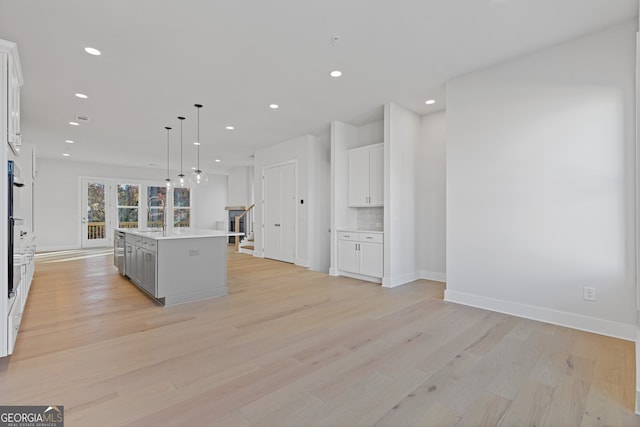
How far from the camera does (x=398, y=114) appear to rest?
4.73m

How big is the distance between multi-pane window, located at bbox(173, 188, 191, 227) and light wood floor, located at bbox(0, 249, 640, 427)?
755cm

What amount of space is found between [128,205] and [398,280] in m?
9.53

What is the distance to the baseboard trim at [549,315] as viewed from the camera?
2686mm

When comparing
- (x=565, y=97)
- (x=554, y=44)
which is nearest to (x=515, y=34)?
(x=554, y=44)

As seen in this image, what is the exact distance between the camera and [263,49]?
311 centimetres

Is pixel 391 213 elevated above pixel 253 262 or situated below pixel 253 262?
above

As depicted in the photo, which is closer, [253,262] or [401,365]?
[401,365]

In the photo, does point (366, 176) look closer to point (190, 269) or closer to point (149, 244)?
point (190, 269)

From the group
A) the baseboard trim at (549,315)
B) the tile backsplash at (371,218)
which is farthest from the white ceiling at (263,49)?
the baseboard trim at (549,315)

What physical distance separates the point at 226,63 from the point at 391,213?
9.83 ft

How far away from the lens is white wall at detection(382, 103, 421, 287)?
4.59 m

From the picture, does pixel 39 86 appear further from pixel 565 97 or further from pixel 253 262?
pixel 565 97

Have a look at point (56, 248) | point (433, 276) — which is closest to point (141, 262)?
point (433, 276)

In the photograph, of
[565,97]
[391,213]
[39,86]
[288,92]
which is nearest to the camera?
[565,97]
